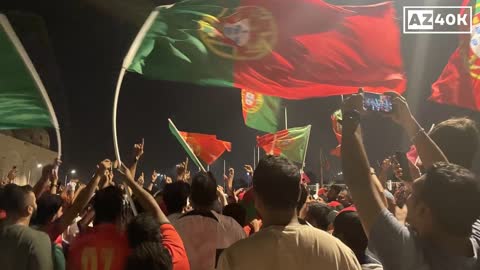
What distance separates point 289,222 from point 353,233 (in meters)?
0.71

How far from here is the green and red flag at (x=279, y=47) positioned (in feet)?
20.8

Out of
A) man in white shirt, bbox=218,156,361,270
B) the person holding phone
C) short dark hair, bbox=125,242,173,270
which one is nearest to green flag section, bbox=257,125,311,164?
short dark hair, bbox=125,242,173,270

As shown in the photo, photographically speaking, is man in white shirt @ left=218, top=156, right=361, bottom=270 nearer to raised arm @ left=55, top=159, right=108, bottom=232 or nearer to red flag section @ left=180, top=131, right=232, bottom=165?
raised arm @ left=55, top=159, right=108, bottom=232

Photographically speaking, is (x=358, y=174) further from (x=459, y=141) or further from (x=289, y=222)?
(x=459, y=141)

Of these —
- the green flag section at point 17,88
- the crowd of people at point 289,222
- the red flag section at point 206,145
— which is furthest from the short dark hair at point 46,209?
the red flag section at point 206,145

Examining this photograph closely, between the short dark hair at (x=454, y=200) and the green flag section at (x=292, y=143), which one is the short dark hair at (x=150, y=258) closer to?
the short dark hair at (x=454, y=200)

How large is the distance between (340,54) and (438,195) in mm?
5078

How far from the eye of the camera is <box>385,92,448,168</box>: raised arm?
7.72 feet

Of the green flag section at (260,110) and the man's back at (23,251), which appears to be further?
the green flag section at (260,110)

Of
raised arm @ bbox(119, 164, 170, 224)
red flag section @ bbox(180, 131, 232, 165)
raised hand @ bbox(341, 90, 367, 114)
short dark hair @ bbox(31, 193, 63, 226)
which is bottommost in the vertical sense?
red flag section @ bbox(180, 131, 232, 165)

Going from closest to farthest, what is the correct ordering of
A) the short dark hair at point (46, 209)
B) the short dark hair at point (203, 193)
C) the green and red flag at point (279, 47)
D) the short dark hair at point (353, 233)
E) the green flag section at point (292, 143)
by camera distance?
the short dark hair at point (353, 233) < the short dark hair at point (203, 193) < the short dark hair at point (46, 209) < the green and red flag at point (279, 47) < the green flag section at point (292, 143)

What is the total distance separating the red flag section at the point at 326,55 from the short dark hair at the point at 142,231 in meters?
4.05

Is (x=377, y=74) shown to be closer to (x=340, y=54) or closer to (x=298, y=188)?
(x=340, y=54)

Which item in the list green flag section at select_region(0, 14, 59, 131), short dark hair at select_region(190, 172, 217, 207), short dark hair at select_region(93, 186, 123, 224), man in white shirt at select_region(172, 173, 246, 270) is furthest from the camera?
green flag section at select_region(0, 14, 59, 131)
